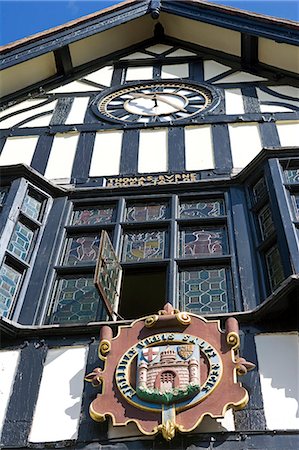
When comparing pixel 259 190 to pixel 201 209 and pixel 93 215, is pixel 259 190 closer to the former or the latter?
pixel 201 209

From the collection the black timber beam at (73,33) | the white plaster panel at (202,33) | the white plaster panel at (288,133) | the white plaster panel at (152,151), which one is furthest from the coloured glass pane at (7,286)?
the white plaster panel at (202,33)

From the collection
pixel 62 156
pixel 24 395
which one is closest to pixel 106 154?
pixel 62 156

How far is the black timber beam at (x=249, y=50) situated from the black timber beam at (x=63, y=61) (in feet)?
8.30

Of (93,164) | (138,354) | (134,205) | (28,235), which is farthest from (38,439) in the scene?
(93,164)

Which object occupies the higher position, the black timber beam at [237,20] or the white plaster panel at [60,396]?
the black timber beam at [237,20]

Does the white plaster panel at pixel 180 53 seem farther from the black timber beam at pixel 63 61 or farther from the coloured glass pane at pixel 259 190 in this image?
the coloured glass pane at pixel 259 190

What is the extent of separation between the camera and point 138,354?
16.7 ft

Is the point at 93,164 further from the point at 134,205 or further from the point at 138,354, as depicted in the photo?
the point at 138,354

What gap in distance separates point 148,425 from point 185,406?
0.27 metres

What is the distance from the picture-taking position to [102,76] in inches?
424

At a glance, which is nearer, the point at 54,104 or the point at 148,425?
the point at 148,425

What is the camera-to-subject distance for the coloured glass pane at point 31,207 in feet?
23.3

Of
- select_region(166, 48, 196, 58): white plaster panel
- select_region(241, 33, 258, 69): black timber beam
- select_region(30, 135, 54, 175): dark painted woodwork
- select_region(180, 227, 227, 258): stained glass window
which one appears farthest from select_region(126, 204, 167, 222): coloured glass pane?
select_region(166, 48, 196, 58): white plaster panel

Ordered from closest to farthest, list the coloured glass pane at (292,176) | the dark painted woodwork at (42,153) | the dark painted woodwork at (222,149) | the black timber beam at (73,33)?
1. the coloured glass pane at (292,176)
2. the dark painted woodwork at (222,149)
3. the dark painted woodwork at (42,153)
4. the black timber beam at (73,33)
